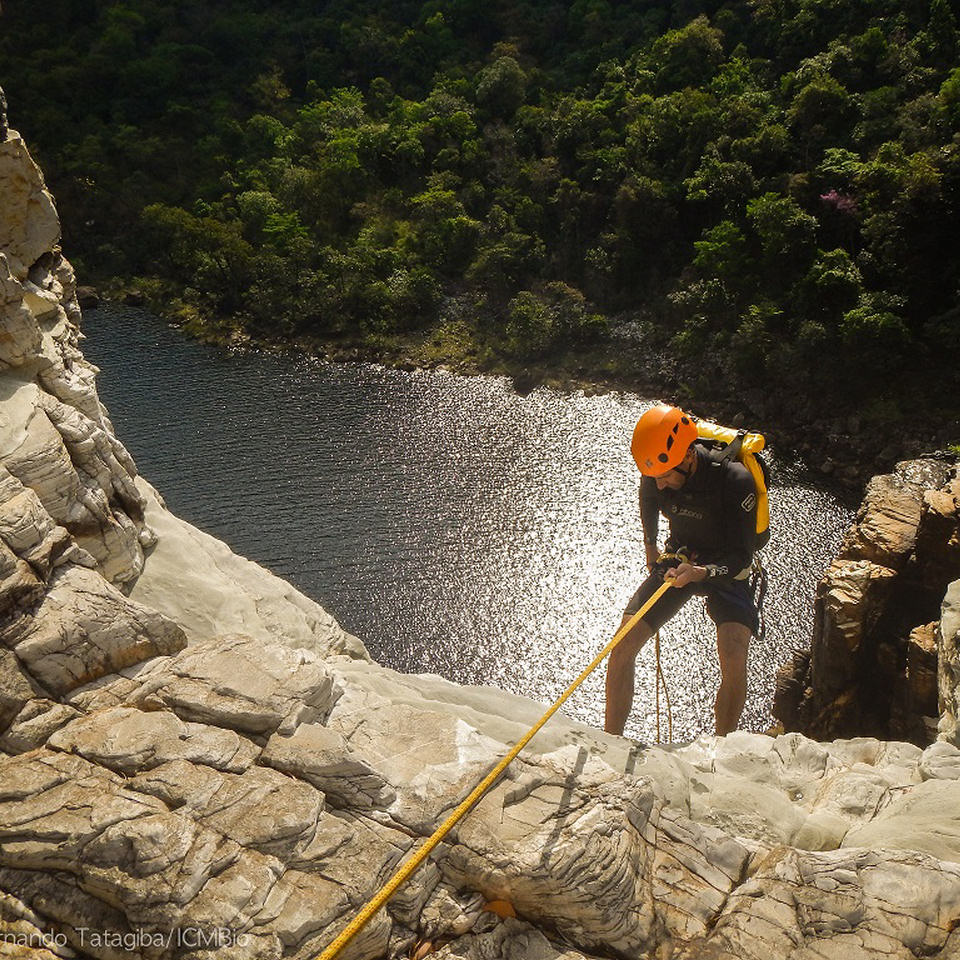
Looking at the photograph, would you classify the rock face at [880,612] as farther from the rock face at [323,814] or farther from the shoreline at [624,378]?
the shoreline at [624,378]

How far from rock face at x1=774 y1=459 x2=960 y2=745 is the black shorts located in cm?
383

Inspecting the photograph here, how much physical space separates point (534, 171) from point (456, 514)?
70.4ft

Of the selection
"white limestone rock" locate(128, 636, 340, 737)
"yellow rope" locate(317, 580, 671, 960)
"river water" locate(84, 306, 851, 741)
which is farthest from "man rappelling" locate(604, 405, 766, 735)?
"river water" locate(84, 306, 851, 741)

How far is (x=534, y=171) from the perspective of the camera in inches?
1391

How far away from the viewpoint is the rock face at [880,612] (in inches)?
442

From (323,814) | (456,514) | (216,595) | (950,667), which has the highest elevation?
(323,814)

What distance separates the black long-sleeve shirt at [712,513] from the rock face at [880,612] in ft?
14.7

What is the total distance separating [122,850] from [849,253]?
29.3m

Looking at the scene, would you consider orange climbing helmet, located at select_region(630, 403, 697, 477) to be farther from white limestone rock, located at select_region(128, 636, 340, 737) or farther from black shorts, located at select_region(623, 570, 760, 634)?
white limestone rock, located at select_region(128, 636, 340, 737)

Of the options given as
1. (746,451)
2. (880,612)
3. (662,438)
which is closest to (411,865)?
(662,438)

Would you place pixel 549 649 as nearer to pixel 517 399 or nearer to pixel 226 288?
pixel 517 399

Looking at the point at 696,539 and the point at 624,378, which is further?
the point at 624,378

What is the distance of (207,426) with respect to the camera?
1016 inches

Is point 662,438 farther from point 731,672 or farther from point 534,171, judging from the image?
point 534,171
